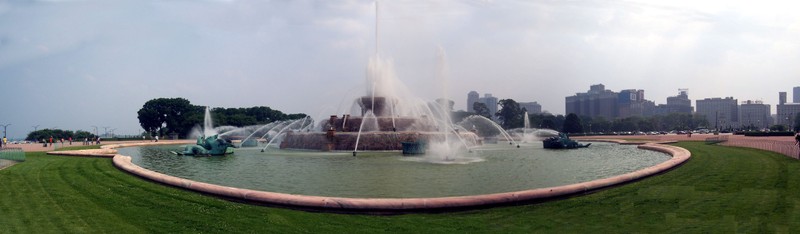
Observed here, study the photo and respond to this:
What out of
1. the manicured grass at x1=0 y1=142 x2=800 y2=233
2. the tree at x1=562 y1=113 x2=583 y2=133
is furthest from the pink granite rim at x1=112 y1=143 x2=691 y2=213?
the tree at x1=562 y1=113 x2=583 y2=133

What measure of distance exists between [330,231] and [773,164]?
55.7ft

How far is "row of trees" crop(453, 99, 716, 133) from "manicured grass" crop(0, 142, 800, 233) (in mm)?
100233

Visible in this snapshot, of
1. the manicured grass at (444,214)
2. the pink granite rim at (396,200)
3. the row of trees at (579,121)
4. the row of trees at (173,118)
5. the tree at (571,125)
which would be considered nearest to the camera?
the manicured grass at (444,214)

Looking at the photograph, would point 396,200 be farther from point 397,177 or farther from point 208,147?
point 208,147

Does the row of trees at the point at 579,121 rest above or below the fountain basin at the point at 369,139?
above

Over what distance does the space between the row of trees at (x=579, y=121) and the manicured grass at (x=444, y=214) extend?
100233mm

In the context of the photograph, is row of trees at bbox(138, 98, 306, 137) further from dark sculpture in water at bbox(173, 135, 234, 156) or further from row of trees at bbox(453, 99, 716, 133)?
dark sculpture in water at bbox(173, 135, 234, 156)

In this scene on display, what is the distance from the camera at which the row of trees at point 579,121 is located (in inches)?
4702

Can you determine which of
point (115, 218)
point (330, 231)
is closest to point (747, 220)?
point (330, 231)

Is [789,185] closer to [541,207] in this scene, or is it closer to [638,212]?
[638,212]

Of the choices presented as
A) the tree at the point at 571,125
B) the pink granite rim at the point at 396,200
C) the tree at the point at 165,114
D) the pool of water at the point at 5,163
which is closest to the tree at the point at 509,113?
the tree at the point at 571,125

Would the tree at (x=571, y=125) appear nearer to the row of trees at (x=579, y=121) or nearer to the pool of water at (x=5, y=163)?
the row of trees at (x=579, y=121)

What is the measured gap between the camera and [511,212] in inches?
411

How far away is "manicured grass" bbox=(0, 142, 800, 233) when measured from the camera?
9383 millimetres
